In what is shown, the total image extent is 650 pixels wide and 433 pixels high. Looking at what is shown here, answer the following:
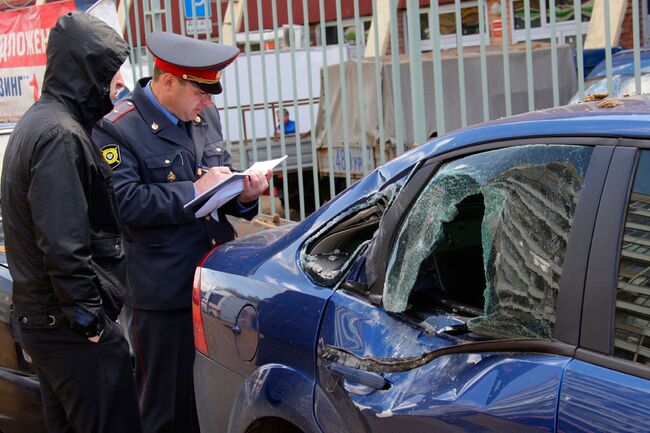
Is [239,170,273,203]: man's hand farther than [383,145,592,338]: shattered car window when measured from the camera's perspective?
Yes

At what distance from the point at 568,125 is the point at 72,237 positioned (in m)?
1.71

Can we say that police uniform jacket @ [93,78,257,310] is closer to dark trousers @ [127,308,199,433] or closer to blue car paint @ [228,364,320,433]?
dark trousers @ [127,308,199,433]

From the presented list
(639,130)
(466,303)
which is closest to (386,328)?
(466,303)

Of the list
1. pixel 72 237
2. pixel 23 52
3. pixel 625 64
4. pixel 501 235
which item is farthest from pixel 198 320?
pixel 23 52

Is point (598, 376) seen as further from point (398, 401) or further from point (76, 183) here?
point (76, 183)

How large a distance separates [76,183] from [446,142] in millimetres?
1324

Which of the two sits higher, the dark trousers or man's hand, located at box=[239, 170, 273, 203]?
man's hand, located at box=[239, 170, 273, 203]

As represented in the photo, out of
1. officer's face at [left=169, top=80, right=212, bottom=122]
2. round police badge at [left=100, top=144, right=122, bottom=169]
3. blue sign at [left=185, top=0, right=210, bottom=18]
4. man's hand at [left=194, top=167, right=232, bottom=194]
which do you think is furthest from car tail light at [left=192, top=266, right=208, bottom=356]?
blue sign at [left=185, top=0, right=210, bottom=18]

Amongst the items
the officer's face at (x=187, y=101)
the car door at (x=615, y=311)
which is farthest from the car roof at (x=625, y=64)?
the car door at (x=615, y=311)

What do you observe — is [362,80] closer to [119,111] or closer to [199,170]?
[199,170]

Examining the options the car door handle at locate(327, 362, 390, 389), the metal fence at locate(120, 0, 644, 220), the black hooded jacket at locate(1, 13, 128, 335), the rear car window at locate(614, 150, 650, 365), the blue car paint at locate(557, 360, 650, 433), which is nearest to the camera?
the blue car paint at locate(557, 360, 650, 433)

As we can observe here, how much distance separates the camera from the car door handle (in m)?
2.28

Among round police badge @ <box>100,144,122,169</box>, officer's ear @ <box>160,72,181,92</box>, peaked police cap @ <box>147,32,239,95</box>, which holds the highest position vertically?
peaked police cap @ <box>147,32,239,95</box>

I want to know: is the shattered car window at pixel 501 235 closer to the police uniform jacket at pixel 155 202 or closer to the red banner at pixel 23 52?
the police uniform jacket at pixel 155 202
